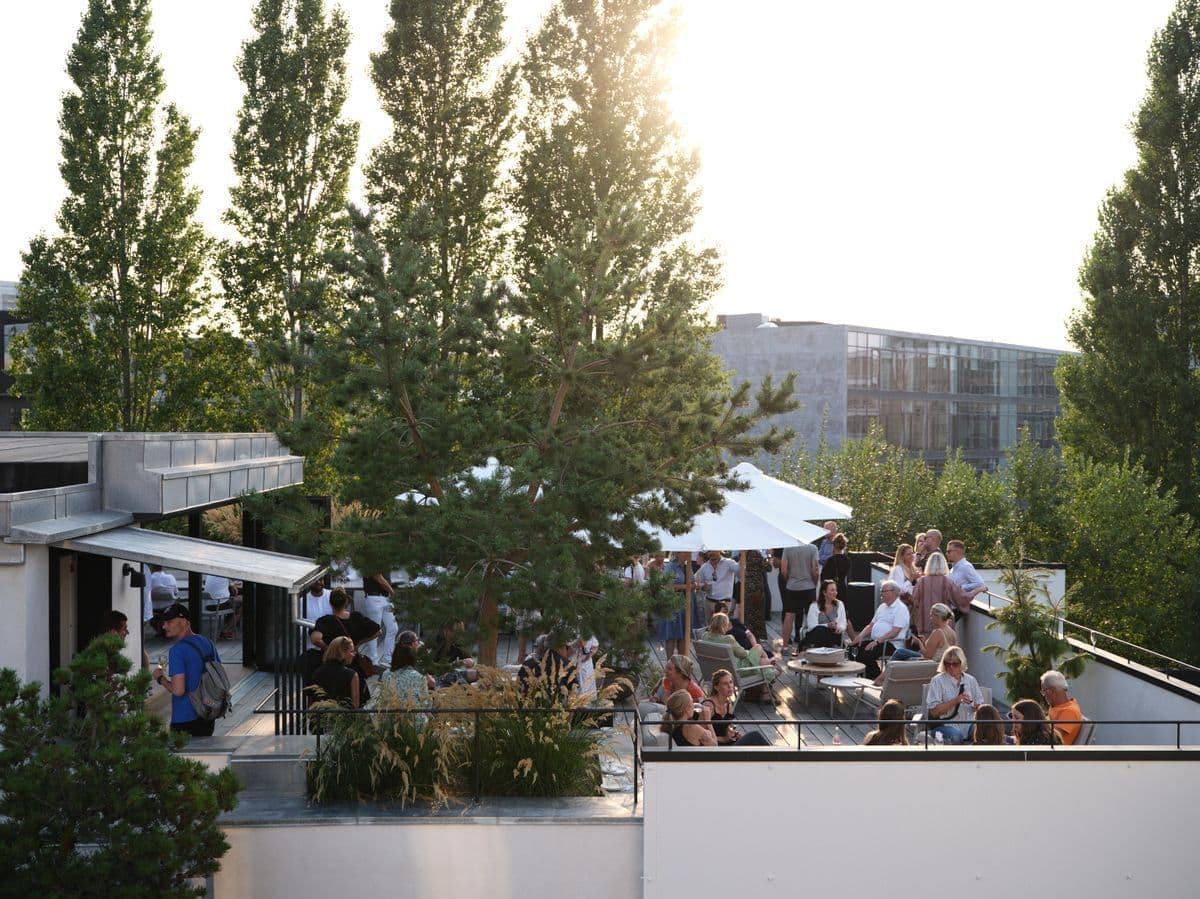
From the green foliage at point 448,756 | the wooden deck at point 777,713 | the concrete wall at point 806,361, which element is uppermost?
the concrete wall at point 806,361

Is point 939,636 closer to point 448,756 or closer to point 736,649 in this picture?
point 736,649

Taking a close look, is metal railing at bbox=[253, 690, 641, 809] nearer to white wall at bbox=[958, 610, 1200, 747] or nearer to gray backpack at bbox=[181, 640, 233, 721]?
gray backpack at bbox=[181, 640, 233, 721]

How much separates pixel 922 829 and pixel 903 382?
204 feet

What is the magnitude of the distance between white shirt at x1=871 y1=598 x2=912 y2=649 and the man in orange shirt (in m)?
3.71

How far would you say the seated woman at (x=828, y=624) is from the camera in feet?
48.4

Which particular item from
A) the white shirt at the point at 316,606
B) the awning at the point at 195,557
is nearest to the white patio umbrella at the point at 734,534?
the awning at the point at 195,557

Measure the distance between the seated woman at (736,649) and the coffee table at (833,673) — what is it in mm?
304

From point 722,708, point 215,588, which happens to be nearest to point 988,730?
point 722,708

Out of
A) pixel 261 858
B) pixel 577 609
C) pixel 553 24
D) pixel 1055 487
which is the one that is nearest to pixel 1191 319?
pixel 1055 487

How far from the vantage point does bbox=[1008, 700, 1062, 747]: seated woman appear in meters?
10.1

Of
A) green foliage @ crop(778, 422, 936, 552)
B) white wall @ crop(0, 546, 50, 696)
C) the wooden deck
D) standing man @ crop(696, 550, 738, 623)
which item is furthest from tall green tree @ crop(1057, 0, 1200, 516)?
white wall @ crop(0, 546, 50, 696)

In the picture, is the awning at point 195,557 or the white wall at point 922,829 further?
the awning at point 195,557

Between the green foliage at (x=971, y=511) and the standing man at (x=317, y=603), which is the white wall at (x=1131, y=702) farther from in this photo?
the green foliage at (x=971, y=511)

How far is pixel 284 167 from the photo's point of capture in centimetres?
3444
